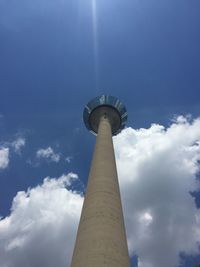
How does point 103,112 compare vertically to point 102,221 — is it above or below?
above

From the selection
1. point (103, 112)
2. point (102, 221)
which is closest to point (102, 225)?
point (102, 221)

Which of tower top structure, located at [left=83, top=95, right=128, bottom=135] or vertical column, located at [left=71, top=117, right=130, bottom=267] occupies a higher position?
tower top structure, located at [left=83, top=95, right=128, bottom=135]

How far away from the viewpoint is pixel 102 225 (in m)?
17.8

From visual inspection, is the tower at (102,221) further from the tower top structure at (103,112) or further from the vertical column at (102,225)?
the tower top structure at (103,112)

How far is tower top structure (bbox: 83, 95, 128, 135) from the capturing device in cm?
4103

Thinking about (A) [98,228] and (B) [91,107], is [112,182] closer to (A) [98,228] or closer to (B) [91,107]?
(A) [98,228]

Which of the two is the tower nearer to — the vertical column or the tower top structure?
the vertical column

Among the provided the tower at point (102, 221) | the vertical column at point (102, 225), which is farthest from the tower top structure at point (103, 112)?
the vertical column at point (102, 225)

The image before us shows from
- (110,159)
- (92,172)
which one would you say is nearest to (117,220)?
(92,172)

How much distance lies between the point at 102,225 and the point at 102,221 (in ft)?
1.07

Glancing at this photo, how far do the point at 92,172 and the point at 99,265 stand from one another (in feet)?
29.6

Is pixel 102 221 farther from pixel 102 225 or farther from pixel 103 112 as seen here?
pixel 103 112

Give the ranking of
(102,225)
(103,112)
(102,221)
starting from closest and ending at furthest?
(102,225) → (102,221) → (103,112)

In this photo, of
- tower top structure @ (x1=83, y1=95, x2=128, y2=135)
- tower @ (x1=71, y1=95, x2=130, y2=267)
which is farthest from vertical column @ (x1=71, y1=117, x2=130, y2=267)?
tower top structure @ (x1=83, y1=95, x2=128, y2=135)
